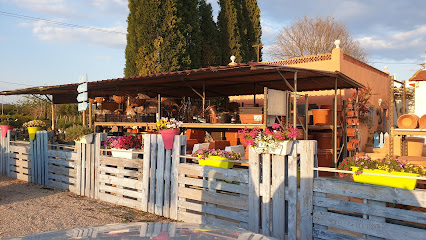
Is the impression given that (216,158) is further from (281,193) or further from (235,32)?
(235,32)

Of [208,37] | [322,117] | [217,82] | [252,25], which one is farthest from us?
[252,25]

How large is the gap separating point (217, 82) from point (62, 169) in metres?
5.66

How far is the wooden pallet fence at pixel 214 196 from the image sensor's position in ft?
14.5

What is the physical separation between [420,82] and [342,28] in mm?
15613

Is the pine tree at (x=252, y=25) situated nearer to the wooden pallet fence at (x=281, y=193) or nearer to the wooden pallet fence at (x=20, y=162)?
the wooden pallet fence at (x=20, y=162)

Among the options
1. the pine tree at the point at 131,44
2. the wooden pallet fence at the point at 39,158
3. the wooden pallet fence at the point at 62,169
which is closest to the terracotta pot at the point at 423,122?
the wooden pallet fence at the point at 62,169

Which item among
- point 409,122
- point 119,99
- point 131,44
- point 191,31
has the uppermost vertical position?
point 191,31

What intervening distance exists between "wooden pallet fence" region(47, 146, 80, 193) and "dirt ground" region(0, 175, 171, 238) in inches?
8.7

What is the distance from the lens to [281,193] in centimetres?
396

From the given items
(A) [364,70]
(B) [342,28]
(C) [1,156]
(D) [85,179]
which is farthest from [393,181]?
(B) [342,28]

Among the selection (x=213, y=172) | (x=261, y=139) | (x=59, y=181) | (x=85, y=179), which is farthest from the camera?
(x=59, y=181)

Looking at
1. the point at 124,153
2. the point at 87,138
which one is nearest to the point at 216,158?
the point at 124,153

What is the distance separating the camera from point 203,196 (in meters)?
4.88

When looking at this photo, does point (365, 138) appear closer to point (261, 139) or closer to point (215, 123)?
point (215, 123)
